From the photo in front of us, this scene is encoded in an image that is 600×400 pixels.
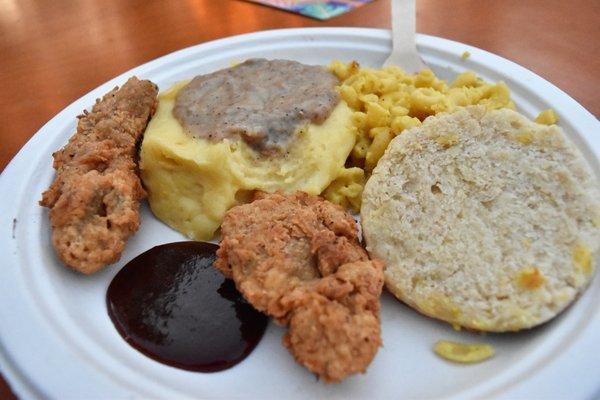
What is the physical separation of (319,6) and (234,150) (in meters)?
2.81

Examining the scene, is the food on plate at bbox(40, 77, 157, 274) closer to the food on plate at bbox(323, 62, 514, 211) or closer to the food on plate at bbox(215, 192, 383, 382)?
the food on plate at bbox(215, 192, 383, 382)

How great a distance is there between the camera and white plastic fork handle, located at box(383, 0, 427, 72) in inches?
141

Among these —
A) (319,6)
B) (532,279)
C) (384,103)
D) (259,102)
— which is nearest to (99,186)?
(259,102)

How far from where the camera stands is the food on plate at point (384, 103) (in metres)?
2.82

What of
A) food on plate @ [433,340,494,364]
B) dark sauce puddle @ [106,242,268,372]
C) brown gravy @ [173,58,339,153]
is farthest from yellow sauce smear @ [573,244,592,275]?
brown gravy @ [173,58,339,153]

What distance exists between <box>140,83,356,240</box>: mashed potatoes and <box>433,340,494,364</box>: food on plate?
3.31 ft

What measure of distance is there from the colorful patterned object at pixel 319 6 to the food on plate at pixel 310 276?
2.83m

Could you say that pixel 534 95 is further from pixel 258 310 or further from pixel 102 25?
pixel 102 25

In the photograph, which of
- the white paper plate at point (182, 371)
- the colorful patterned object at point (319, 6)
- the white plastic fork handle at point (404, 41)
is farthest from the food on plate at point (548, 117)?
the colorful patterned object at point (319, 6)

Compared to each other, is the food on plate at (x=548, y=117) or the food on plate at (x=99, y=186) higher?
the food on plate at (x=548, y=117)

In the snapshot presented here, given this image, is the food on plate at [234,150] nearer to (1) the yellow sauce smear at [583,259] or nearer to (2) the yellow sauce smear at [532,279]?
(2) the yellow sauce smear at [532,279]

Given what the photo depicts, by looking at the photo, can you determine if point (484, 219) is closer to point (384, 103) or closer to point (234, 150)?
point (384, 103)

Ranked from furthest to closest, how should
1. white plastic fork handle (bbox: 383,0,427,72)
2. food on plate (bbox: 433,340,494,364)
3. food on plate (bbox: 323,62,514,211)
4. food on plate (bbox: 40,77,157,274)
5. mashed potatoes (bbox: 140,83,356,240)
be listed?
1. white plastic fork handle (bbox: 383,0,427,72)
2. food on plate (bbox: 323,62,514,211)
3. mashed potatoes (bbox: 140,83,356,240)
4. food on plate (bbox: 40,77,157,274)
5. food on plate (bbox: 433,340,494,364)

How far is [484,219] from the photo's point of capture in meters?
2.27
